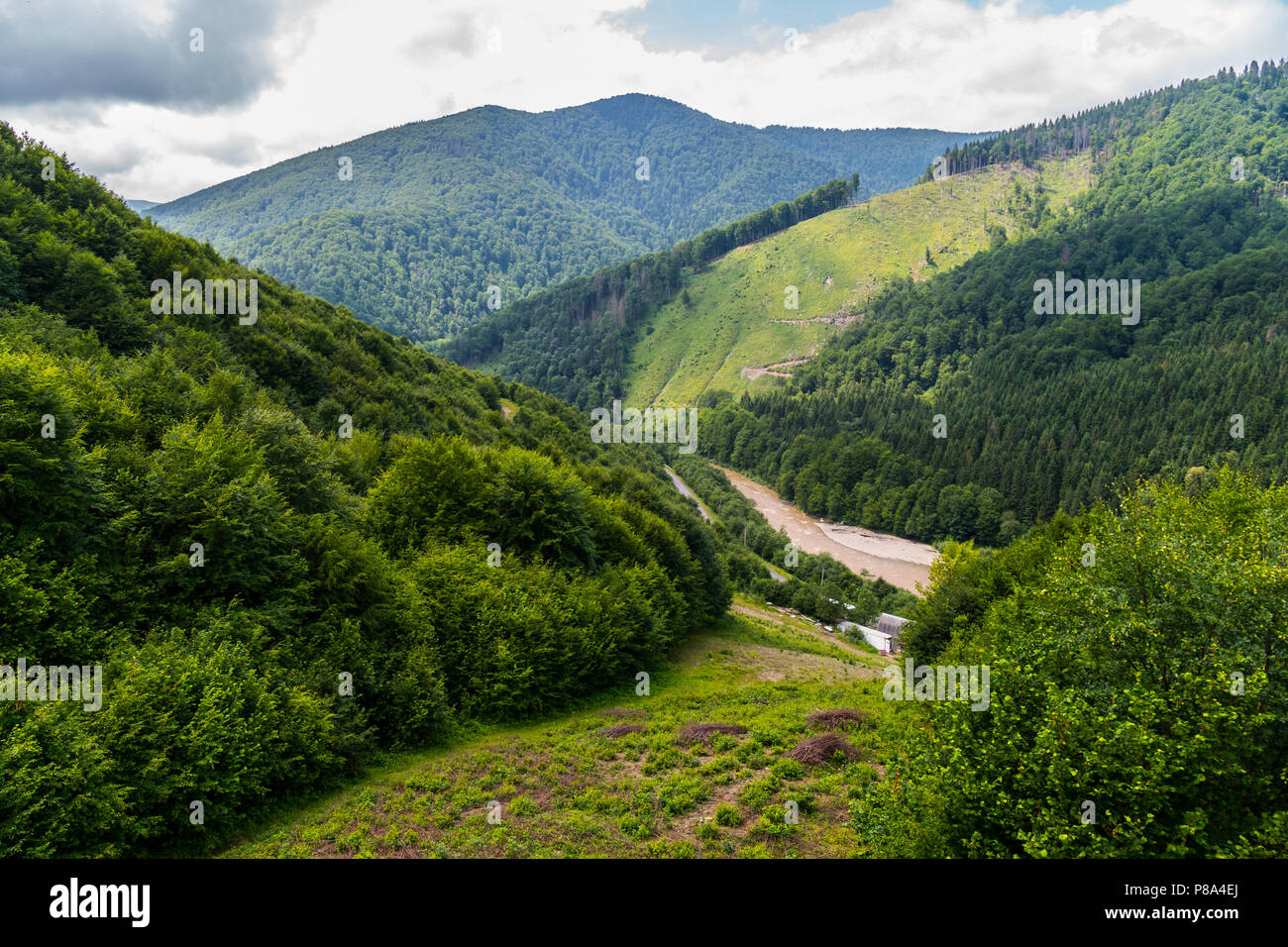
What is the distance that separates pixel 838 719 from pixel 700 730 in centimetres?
622

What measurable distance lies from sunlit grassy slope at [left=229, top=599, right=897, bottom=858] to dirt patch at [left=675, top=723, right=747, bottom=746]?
10.1 inches

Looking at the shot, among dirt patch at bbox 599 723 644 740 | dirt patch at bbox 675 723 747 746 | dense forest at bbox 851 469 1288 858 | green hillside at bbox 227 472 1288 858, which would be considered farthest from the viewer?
dirt patch at bbox 599 723 644 740

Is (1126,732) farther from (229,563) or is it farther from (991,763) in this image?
(229,563)

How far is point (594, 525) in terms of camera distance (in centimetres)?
4559

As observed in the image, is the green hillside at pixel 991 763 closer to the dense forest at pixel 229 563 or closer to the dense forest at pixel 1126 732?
the dense forest at pixel 1126 732

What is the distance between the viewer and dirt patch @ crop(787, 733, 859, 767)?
23.4 meters

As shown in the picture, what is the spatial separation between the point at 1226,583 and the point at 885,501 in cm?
13857

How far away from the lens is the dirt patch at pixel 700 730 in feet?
86.4

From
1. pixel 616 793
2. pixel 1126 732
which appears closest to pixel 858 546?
pixel 616 793

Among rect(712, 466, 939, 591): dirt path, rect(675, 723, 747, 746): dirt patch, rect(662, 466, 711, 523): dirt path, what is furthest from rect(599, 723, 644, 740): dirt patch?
rect(662, 466, 711, 523): dirt path

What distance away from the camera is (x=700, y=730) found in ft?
89.8

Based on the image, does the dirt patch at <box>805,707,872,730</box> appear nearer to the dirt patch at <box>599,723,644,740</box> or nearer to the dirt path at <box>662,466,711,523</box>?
the dirt patch at <box>599,723,644,740</box>

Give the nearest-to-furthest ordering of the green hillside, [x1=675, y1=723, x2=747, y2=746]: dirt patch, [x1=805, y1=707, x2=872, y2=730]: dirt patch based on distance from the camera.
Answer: the green hillside → [x1=675, y1=723, x2=747, y2=746]: dirt patch → [x1=805, y1=707, x2=872, y2=730]: dirt patch
